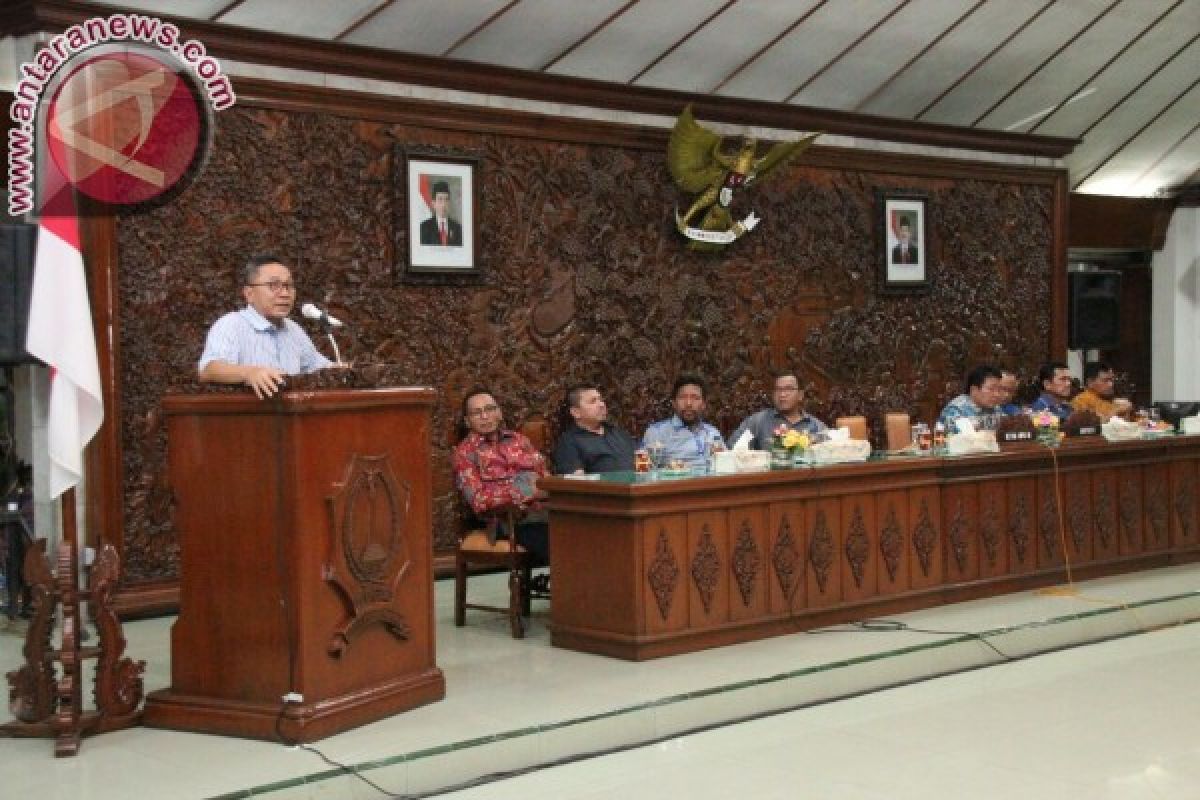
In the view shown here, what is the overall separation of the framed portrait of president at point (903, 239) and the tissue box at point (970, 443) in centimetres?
303

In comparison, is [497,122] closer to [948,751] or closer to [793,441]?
[793,441]

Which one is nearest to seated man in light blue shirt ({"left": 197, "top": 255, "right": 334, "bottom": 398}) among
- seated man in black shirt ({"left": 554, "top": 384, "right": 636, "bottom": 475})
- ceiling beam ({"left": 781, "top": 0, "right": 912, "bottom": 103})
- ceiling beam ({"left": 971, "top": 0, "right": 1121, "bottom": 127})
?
seated man in black shirt ({"left": 554, "top": 384, "right": 636, "bottom": 475})

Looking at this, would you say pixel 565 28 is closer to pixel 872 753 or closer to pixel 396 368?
pixel 396 368

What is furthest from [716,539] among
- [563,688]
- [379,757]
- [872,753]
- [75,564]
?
[75,564]

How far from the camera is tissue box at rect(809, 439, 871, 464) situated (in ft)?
20.6

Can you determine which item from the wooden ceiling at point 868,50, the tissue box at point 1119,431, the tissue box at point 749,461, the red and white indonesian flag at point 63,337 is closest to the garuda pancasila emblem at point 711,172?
the wooden ceiling at point 868,50

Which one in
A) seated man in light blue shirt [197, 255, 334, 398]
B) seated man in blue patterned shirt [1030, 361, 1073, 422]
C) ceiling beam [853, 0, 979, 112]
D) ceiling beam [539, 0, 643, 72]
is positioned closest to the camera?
seated man in light blue shirt [197, 255, 334, 398]

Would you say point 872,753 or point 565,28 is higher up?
point 565,28

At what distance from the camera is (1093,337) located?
11.4 meters

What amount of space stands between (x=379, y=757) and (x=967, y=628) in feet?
9.42

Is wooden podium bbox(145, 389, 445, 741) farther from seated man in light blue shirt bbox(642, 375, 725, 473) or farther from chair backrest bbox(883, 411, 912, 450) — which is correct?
chair backrest bbox(883, 411, 912, 450)

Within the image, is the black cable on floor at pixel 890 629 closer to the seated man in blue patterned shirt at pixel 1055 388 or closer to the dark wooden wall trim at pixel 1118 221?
the seated man in blue patterned shirt at pixel 1055 388

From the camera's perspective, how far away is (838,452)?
6.31 m

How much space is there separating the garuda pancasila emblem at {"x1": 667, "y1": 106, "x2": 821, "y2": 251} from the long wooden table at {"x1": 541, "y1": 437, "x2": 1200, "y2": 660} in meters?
2.52
